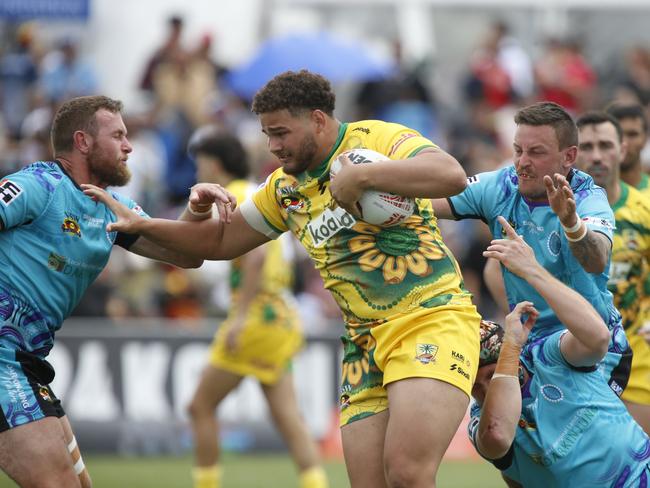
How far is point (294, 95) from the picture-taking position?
6168mm

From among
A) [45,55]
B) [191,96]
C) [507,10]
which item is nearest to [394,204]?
[191,96]

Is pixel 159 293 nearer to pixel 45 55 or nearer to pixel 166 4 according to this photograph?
pixel 45 55

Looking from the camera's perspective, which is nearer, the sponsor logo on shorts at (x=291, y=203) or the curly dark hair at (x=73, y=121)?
the sponsor logo on shorts at (x=291, y=203)

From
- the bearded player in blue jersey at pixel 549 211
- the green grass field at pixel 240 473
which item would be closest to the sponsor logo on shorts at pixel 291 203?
the bearded player in blue jersey at pixel 549 211

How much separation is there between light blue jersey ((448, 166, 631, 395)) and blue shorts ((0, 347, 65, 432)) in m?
2.41

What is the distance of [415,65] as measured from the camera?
18.2 m

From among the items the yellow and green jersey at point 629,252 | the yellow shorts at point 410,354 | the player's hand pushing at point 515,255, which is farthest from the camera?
the yellow and green jersey at point 629,252

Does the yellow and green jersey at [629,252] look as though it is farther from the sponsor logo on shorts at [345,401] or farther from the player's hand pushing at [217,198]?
the player's hand pushing at [217,198]

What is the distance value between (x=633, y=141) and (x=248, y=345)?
3.65 metres

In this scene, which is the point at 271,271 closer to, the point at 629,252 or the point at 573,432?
the point at 629,252

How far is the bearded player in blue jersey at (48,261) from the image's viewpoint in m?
6.14

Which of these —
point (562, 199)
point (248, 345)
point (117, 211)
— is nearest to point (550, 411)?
point (562, 199)

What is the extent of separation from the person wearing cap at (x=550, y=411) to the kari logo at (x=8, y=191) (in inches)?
94.1

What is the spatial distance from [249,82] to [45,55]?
3.48 meters
